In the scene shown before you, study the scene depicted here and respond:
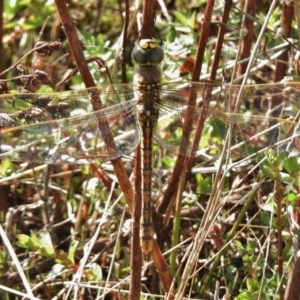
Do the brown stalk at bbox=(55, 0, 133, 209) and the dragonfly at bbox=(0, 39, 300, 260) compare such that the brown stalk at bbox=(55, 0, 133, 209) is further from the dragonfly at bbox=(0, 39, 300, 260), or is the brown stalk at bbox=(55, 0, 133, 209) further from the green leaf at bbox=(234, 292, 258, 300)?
the green leaf at bbox=(234, 292, 258, 300)

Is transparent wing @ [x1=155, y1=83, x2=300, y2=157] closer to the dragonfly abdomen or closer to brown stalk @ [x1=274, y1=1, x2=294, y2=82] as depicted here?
the dragonfly abdomen

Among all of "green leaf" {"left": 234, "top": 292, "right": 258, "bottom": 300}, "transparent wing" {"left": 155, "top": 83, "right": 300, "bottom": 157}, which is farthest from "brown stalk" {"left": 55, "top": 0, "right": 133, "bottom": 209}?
"green leaf" {"left": 234, "top": 292, "right": 258, "bottom": 300}

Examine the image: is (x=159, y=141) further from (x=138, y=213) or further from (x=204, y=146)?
Result: (x=138, y=213)

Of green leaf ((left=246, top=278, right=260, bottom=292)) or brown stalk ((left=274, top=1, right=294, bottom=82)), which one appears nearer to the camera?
green leaf ((left=246, top=278, right=260, bottom=292))

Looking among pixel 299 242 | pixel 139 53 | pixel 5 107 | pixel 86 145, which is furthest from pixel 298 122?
pixel 5 107

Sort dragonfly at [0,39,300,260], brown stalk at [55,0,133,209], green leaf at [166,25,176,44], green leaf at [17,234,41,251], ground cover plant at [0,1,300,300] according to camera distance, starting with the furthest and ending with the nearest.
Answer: green leaf at [166,25,176,44], green leaf at [17,234,41,251], dragonfly at [0,39,300,260], ground cover plant at [0,1,300,300], brown stalk at [55,0,133,209]

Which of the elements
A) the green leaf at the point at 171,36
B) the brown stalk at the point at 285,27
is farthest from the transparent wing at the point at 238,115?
the green leaf at the point at 171,36

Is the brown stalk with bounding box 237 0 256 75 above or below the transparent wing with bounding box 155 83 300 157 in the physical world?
above

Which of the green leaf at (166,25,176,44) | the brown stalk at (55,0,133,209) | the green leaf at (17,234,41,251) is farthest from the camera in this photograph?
the green leaf at (166,25,176,44)

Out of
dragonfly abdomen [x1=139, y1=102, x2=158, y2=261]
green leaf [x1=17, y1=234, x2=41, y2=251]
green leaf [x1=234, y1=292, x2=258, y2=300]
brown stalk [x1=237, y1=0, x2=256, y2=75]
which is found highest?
brown stalk [x1=237, y1=0, x2=256, y2=75]
